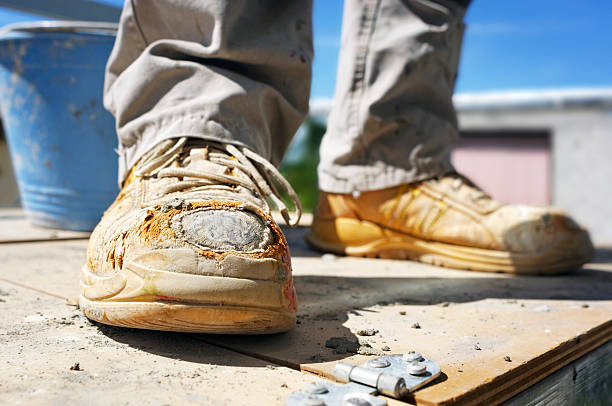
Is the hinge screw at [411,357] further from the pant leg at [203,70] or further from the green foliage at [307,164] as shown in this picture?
the green foliage at [307,164]

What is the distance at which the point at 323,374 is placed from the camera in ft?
2.35

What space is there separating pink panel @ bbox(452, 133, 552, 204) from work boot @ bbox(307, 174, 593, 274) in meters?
5.45

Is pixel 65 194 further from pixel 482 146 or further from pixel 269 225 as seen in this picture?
pixel 482 146

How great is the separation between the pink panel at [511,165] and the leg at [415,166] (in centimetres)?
544

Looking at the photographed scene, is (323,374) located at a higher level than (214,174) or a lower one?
lower

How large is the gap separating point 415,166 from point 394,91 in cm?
22

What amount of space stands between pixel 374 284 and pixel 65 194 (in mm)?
1318

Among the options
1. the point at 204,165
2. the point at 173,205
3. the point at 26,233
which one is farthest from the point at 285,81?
the point at 26,233

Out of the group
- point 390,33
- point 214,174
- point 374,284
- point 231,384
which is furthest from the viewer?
point 390,33

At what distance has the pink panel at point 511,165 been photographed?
6.86 meters

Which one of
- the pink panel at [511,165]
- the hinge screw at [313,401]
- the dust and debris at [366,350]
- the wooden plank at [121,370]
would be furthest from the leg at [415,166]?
the pink panel at [511,165]

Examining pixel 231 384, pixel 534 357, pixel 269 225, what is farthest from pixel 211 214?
pixel 534 357

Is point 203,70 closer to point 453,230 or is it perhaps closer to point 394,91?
point 394,91

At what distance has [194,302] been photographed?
2.44 feet
